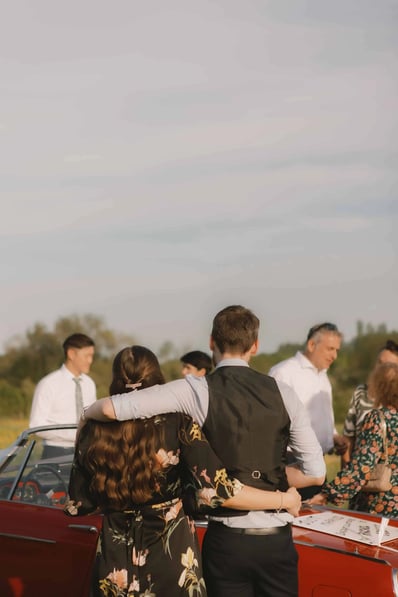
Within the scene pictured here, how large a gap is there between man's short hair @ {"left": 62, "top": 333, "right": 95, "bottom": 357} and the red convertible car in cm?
314

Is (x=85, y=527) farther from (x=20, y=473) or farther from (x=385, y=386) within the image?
(x=385, y=386)

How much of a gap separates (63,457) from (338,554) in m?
1.89

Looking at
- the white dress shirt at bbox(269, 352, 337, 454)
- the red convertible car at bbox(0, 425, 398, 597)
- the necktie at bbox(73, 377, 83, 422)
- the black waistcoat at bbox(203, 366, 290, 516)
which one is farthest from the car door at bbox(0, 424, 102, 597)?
the necktie at bbox(73, 377, 83, 422)

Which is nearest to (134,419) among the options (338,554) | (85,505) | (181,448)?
(181,448)

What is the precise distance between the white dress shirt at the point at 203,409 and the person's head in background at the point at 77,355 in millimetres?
4886

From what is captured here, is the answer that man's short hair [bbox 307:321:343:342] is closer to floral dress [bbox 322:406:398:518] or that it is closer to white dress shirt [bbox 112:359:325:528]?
floral dress [bbox 322:406:398:518]

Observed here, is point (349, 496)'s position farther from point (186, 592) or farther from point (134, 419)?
point (134, 419)

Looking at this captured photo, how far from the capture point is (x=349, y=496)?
535 cm

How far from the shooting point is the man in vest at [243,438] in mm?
3768

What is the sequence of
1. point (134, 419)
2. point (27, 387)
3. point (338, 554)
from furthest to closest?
point (27, 387)
point (338, 554)
point (134, 419)

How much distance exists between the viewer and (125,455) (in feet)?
12.1

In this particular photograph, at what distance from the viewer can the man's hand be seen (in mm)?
7438

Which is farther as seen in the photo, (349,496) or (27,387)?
(27,387)

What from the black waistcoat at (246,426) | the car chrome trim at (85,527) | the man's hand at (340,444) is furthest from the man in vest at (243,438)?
the man's hand at (340,444)
